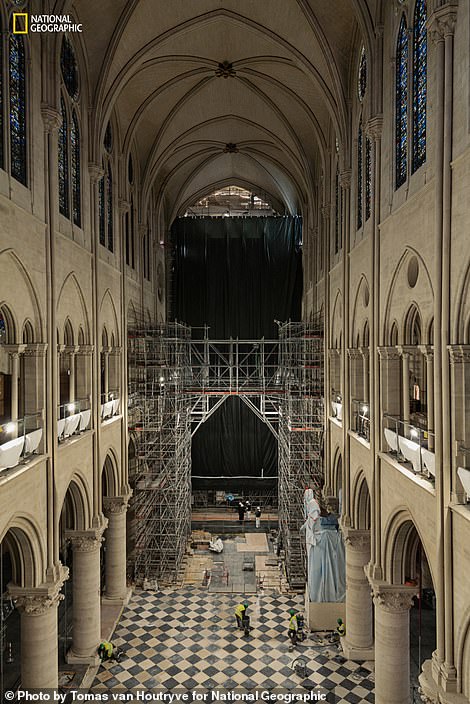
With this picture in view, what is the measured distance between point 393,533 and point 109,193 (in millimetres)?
15356

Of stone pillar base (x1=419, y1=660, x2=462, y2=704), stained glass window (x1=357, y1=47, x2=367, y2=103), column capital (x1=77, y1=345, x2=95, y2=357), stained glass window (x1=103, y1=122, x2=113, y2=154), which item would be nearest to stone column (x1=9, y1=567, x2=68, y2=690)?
column capital (x1=77, y1=345, x2=95, y2=357)

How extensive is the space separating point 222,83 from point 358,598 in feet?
66.7

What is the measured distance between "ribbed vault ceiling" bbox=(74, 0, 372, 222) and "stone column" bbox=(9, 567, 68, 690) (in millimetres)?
13104

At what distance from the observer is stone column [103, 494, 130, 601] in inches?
840

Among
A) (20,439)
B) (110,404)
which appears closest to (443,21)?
(20,439)

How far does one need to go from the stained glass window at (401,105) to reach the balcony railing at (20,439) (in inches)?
393

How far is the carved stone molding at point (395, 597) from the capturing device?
44.0 feet

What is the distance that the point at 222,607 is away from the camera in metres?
21.3

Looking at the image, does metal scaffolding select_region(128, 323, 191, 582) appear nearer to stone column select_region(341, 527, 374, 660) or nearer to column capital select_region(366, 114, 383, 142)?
stone column select_region(341, 527, 374, 660)

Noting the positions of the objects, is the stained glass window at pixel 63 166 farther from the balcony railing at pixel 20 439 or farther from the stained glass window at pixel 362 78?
the stained glass window at pixel 362 78

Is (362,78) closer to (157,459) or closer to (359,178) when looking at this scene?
(359,178)

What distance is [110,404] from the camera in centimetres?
1973

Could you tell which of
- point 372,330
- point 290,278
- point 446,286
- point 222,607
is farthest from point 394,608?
point 290,278

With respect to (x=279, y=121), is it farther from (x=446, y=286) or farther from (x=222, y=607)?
(x=222, y=607)
